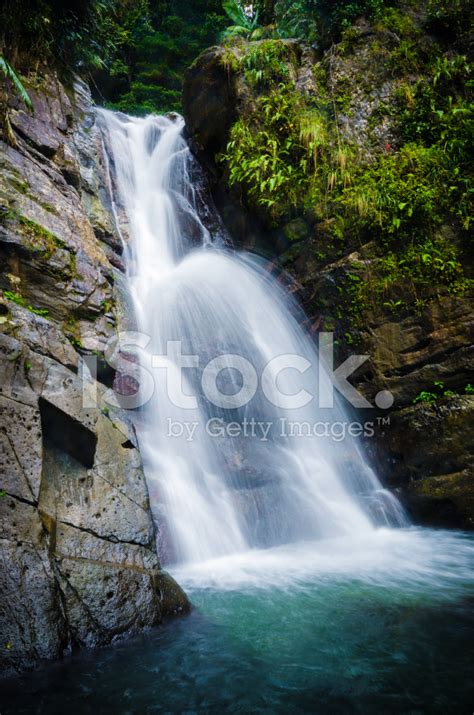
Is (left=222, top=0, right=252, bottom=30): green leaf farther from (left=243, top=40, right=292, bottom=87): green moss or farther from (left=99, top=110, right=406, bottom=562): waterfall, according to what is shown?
(left=99, top=110, right=406, bottom=562): waterfall

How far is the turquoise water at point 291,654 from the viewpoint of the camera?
233 centimetres

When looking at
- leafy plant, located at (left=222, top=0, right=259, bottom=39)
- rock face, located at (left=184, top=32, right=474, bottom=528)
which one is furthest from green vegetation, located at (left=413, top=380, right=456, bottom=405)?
leafy plant, located at (left=222, top=0, right=259, bottom=39)

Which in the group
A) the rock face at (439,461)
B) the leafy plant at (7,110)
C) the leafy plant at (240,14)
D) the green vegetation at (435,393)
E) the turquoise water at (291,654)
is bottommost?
the turquoise water at (291,654)

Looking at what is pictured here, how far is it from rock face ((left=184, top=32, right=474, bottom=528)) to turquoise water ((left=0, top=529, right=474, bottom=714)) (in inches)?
80.1

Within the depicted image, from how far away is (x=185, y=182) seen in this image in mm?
10461

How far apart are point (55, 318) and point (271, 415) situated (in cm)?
361

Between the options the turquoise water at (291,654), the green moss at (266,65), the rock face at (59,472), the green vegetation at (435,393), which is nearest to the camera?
the turquoise water at (291,654)

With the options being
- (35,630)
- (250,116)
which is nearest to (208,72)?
(250,116)

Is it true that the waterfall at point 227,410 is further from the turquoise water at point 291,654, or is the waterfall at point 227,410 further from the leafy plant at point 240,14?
the leafy plant at point 240,14

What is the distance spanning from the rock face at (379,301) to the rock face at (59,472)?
161 inches

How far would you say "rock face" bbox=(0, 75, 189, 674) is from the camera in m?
2.79

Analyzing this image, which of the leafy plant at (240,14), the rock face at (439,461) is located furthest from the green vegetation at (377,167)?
the leafy plant at (240,14)

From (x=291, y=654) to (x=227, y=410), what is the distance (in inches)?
153

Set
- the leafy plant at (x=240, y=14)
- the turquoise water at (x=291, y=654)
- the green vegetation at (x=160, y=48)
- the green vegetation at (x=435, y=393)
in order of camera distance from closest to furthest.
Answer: the turquoise water at (x=291, y=654) < the green vegetation at (x=435, y=393) < the leafy plant at (x=240, y=14) < the green vegetation at (x=160, y=48)
